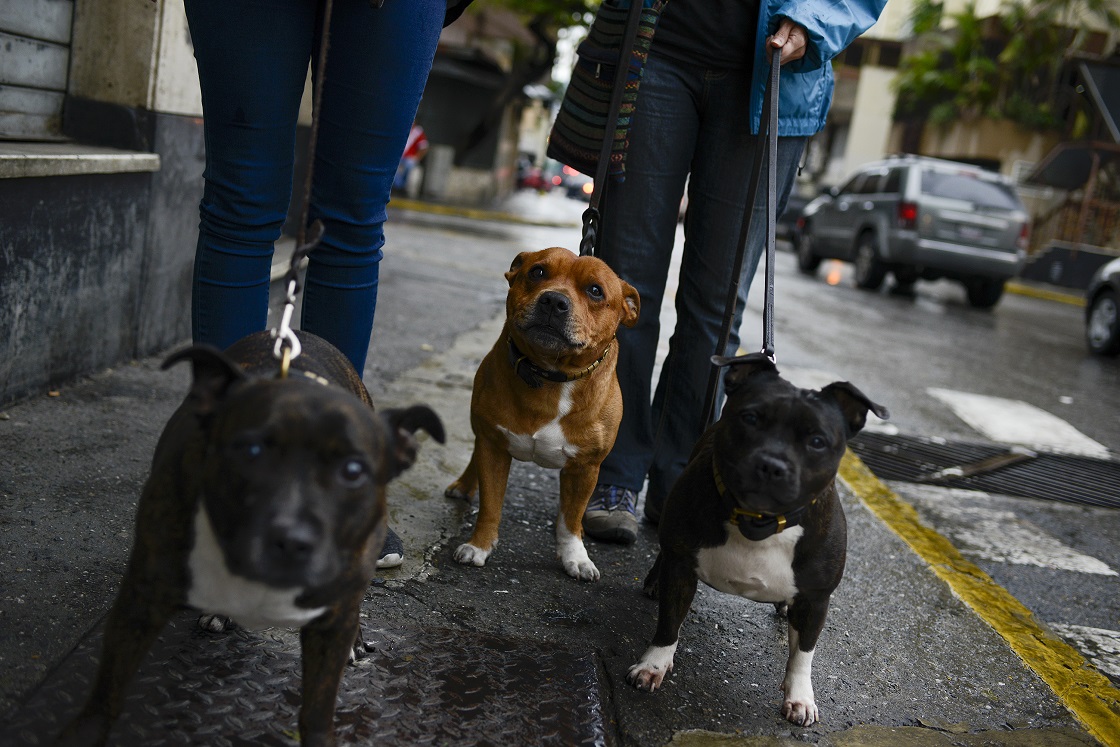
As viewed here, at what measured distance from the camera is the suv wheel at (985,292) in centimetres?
1567

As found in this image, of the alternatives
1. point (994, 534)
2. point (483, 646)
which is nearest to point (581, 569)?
point (483, 646)

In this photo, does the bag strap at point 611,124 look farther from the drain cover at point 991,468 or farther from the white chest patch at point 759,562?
the drain cover at point 991,468

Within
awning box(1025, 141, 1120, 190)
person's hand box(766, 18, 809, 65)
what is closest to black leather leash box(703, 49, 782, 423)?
person's hand box(766, 18, 809, 65)

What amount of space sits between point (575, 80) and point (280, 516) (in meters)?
2.31

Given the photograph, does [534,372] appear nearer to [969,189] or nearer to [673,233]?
[673,233]

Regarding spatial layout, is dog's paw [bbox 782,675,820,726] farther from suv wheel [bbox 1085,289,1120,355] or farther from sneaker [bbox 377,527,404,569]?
suv wheel [bbox 1085,289,1120,355]

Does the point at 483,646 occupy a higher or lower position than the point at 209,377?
lower

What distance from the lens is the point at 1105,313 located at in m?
11.8

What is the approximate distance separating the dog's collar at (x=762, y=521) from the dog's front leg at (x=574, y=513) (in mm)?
796

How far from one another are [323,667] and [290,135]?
1.34m

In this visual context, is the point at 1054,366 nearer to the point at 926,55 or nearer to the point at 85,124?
the point at 85,124

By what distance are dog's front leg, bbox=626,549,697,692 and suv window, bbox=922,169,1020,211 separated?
14627mm

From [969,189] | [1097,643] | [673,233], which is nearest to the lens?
[1097,643]

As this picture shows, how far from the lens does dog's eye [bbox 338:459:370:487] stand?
5.31ft
